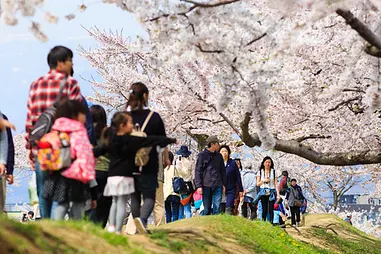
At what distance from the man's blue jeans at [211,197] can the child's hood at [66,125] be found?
672 centimetres

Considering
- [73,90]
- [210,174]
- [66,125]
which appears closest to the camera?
[66,125]

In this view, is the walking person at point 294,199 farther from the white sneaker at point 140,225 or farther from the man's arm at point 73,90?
the man's arm at point 73,90

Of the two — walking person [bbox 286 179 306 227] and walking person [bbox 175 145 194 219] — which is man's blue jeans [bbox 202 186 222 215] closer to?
walking person [bbox 175 145 194 219]

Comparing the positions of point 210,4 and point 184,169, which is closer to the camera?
point 210,4

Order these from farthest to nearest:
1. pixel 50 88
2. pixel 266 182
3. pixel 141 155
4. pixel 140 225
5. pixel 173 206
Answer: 1. pixel 266 182
2. pixel 173 206
3. pixel 140 225
4. pixel 141 155
5. pixel 50 88

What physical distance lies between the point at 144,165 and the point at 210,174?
18.0 ft

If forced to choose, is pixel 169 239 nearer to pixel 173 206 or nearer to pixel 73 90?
pixel 73 90

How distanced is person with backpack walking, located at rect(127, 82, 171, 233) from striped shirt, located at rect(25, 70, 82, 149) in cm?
88

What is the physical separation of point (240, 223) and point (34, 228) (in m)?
6.60

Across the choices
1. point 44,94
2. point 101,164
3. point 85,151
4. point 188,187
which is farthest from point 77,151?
point 188,187

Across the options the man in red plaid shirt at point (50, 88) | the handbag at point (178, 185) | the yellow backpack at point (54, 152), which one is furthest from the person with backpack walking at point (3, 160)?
the handbag at point (178, 185)

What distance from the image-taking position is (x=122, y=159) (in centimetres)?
779

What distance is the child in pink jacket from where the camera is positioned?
22.6 feet

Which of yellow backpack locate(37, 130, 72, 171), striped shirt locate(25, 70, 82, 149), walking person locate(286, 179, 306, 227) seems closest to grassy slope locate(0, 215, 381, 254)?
yellow backpack locate(37, 130, 72, 171)
